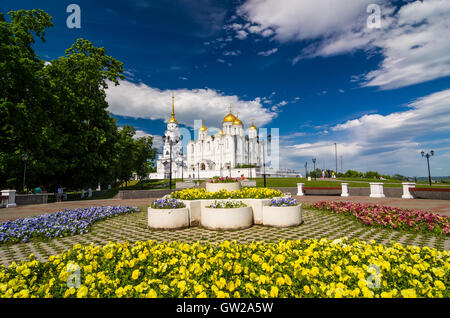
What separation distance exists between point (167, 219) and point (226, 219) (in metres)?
2.08

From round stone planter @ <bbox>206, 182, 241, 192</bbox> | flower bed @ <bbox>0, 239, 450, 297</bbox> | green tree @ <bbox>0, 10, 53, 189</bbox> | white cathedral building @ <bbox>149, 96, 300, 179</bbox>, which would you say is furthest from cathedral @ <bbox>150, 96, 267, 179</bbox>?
flower bed @ <bbox>0, 239, 450, 297</bbox>

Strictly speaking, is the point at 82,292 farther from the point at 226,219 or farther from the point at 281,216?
the point at 281,216

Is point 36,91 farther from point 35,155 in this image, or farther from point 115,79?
point 115,79

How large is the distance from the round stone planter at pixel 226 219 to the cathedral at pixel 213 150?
205ft

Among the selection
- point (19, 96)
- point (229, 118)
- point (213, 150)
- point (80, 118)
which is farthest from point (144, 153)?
point (229, 118)

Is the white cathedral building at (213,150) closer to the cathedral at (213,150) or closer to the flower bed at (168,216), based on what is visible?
the cathedral at (213,150)

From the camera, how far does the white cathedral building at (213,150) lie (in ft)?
244

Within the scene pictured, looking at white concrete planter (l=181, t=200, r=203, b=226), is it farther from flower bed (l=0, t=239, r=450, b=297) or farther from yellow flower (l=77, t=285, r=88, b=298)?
yellow flower (l=77, t=285, r=88, b=298)

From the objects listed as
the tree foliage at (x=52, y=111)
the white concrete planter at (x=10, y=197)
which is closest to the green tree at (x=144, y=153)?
the tree foliage at (x=52, y=111)

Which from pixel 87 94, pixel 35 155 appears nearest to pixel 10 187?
pixel 35 155

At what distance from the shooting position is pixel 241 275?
3154mm
